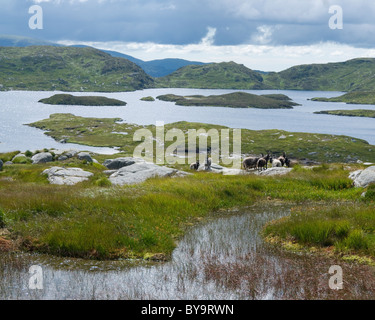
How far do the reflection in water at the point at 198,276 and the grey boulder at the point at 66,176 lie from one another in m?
17.5

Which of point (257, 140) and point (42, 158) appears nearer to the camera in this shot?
point (42, 158)

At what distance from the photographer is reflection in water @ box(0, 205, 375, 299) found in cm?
1181

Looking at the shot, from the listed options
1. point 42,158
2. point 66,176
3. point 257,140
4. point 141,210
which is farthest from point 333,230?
point 257,140

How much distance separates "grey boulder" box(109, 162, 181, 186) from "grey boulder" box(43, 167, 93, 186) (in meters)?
3.04

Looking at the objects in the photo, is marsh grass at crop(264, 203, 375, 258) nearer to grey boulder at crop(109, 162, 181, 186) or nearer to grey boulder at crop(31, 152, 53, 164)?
grey boulder at crop(109, 162, 181, 186)

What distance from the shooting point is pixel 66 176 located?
111ft

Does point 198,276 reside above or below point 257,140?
above

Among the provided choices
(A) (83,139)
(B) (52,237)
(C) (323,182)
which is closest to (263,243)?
(B) (52,237)

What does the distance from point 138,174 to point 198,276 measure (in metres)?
19.5

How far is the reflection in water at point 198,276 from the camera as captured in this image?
11812 mm

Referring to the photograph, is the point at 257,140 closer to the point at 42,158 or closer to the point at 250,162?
the point at 42,158

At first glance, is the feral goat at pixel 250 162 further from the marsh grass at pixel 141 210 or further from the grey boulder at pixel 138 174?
the grey boulder at pixel 138 174

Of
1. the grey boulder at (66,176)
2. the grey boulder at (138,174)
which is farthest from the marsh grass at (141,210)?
the grey boulder at (66,176)
